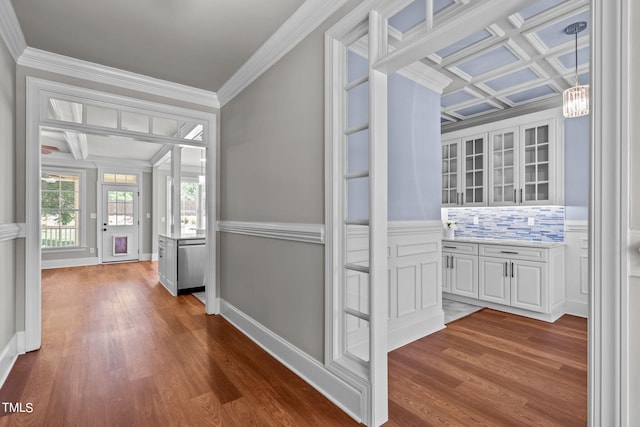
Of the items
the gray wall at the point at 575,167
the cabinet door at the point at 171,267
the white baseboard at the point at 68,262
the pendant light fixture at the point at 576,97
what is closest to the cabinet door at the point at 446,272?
the gray wall at the point at 575,167

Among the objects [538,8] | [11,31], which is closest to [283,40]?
[538,8]

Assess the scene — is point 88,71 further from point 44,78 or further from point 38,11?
point 38,11

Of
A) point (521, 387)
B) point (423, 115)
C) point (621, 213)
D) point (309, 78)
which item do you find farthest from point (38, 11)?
point (521, 387)

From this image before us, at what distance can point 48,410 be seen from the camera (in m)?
2.02

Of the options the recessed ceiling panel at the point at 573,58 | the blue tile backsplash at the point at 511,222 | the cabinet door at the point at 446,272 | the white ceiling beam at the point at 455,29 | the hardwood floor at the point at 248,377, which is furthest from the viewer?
the cabinet door at the point at 446,272

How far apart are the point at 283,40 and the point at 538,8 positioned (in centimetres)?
188

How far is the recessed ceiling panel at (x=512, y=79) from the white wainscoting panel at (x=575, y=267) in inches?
69.3

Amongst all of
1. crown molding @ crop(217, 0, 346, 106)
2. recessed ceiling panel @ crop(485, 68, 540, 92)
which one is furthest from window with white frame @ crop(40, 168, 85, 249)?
recessed ceiling panel @ crop(485, 68, 540, 92)

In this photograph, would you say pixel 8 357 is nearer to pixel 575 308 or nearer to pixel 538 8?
pixel 538 8

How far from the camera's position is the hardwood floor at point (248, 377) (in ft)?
6.41

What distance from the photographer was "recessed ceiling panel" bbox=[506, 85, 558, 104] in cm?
376

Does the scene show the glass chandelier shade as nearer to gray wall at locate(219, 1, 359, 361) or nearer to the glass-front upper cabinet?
the glass-front upper cabinet

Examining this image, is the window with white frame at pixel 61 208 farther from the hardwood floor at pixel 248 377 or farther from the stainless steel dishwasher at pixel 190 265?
the hardwood floor at pixel 248 377

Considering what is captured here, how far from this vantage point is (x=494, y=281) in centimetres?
398
